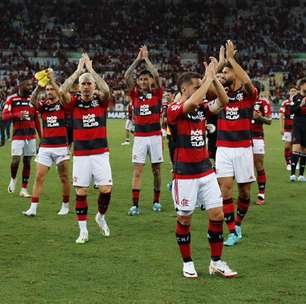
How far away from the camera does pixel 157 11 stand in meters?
64.1

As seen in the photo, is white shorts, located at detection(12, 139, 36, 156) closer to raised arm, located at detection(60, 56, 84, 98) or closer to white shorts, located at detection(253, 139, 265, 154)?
white shorts, located at detection(253, 139, 265, 154)

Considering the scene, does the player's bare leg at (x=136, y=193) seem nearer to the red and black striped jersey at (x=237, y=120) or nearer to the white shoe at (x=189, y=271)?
the red and black striped jersey at (x=237, y=120)

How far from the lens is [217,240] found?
7.67 metres

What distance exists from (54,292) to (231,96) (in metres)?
3.89

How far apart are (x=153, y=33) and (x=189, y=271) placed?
5580cm

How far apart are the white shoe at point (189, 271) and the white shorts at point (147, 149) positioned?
465 centimetres

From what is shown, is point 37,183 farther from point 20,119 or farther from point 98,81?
point 20,119

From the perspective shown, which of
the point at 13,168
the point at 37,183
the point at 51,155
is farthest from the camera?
the point at 13,168

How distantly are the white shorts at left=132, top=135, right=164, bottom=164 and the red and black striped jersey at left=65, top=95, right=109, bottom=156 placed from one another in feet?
7.89

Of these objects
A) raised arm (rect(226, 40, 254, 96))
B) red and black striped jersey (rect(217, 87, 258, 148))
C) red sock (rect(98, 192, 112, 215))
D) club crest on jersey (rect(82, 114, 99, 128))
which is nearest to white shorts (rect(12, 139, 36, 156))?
red sock (rect(98, 192, 112, 215))

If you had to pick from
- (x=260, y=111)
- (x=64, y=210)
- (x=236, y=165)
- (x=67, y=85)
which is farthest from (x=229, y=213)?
(x=260, y=111)

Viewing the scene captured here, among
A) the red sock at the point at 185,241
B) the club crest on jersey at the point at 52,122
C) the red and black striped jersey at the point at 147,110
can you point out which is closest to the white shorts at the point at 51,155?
the club crest on jersey at the point at 52,122

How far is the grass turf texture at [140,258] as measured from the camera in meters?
7.00

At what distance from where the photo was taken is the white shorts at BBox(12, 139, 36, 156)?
1429cm
